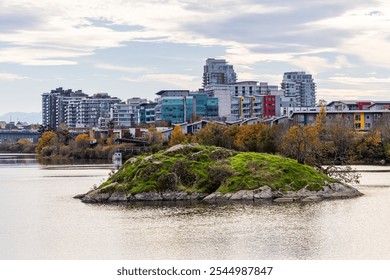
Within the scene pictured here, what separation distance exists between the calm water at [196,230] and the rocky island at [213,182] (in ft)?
5.53

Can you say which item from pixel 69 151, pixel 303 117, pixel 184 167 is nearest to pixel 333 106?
pixel 303 117

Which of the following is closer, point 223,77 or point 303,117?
point 303,117

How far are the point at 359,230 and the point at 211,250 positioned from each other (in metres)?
6.24

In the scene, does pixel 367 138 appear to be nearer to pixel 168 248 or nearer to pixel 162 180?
pixel 162 180

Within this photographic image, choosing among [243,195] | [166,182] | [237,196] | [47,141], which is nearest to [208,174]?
[166,182]

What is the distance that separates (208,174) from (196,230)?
10754 millimetres

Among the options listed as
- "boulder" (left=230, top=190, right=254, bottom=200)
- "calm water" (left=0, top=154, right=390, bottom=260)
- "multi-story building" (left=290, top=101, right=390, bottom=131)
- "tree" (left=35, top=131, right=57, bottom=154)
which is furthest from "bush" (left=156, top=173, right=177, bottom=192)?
"tree" (left=35, top=131, right=57, bottom=154)

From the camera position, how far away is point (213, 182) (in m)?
40.6

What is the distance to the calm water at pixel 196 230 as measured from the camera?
25922 millimetres

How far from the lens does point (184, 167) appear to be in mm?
40938

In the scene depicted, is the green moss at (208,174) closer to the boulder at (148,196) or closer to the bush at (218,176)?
the bush at (218,176)

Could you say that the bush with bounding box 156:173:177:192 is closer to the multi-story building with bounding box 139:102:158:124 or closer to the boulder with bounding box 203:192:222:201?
the boulder with bounding box 203:192:222:201

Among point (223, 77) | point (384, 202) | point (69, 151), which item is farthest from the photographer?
point (223, 77)

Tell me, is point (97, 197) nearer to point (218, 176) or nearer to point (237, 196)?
point (218, 176)
